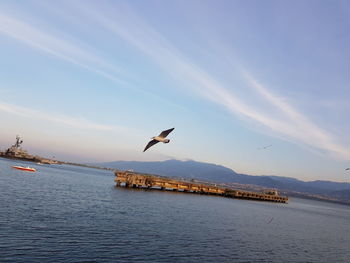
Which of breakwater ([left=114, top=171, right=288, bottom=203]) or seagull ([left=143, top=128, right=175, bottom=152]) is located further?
breakwater ([left=114, top=171, right=288, bottom=203])

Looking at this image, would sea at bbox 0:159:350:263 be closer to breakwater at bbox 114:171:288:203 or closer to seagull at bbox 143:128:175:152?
seagull at bbox 143:128:175:152

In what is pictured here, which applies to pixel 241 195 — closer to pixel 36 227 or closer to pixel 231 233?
pixel 231 233

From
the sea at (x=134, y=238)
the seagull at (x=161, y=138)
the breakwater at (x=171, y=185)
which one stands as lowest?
the sea at (x=134, y=238)

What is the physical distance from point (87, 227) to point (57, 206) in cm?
1353

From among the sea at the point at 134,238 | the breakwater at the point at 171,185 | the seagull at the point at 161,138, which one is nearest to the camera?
the seagull at the point at 161,138

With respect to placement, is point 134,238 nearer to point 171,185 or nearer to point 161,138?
point 161,138

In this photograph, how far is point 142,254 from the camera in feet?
81.8

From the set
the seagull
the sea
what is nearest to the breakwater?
the sea

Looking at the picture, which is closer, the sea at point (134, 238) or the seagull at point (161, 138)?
the seagull at point (161, 138)

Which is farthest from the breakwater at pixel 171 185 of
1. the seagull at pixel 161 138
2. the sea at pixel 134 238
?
the seagull at pixel 161 138

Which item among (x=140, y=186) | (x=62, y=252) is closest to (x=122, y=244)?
(x=62, y=252)

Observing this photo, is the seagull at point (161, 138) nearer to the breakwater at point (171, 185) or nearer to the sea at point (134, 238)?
the sea at point (134, 238)

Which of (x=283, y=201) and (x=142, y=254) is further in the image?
(x=283, y=201)

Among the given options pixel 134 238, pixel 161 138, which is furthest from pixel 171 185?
pixel 161 138
